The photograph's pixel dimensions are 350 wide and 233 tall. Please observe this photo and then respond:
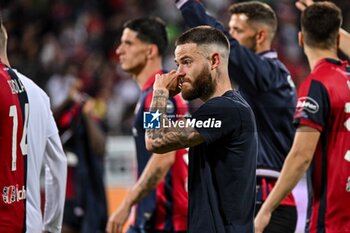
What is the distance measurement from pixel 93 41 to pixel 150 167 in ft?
36.8

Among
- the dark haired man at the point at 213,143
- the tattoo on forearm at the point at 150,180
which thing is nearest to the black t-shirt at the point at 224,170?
the dark haired man at the point at 213,143

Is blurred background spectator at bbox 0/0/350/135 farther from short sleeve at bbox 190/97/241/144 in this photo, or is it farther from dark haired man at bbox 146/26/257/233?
short sleeve at bbox 190/97/241/144

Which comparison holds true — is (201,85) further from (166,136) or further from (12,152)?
(12,152)

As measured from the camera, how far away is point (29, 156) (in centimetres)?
601

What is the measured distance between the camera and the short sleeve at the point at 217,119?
5.28 meters

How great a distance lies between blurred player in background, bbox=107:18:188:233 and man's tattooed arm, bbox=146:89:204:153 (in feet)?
6.32

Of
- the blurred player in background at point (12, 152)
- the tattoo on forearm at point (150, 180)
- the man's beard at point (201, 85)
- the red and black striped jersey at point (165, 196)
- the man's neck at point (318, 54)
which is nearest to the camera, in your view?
the man's beard at point (201, 85)

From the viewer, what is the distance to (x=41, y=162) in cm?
622

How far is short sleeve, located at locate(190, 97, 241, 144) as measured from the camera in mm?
5281

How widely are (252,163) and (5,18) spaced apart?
1277 centimetres

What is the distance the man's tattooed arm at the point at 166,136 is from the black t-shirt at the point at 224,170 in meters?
0.07

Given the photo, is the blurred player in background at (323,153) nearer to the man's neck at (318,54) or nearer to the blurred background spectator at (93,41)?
the man's neck at (318,54)

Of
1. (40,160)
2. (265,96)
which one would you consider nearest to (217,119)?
(40,160)

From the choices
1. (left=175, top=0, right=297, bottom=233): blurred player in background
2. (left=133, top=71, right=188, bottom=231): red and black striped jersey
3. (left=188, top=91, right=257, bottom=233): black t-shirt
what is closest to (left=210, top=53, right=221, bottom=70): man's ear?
(left=188, top=91, right=257, bottom=233): black t-shirt
